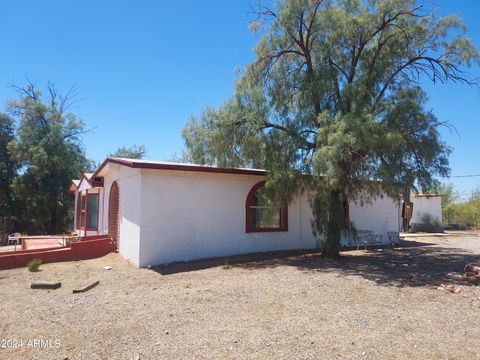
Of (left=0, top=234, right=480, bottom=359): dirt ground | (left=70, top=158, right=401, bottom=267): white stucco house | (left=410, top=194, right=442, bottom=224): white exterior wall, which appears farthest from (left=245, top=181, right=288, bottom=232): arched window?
(left=410, top=194, right=442, bottom=224): white exterior wall

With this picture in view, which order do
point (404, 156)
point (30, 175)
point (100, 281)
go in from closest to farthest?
1. point (100, 281)
2. point (404, 156)
3. point (30, 175)

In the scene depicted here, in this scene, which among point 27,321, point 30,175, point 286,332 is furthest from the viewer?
point 30,175

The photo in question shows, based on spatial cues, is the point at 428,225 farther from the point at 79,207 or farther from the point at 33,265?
the point at 33,265

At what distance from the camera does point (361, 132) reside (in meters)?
9.27

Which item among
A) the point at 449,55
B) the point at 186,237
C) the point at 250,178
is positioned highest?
the point at 449,55

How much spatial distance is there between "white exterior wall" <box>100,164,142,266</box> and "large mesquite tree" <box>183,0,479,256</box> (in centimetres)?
253

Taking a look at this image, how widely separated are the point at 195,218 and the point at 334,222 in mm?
4300

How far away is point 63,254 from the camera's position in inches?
481

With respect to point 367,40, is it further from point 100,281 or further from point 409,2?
point 100,281

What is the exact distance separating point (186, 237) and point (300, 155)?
4241 millimetres

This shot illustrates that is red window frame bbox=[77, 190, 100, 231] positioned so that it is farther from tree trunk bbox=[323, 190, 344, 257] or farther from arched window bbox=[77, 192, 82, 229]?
tree trunk bbox=[323, 190, 344, 257]

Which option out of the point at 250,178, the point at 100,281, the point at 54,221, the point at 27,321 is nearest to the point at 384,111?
the point at 250,178

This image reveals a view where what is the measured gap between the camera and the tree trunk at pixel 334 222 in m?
11.8

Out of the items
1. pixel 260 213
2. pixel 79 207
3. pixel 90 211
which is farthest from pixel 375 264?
pixel 79 207
